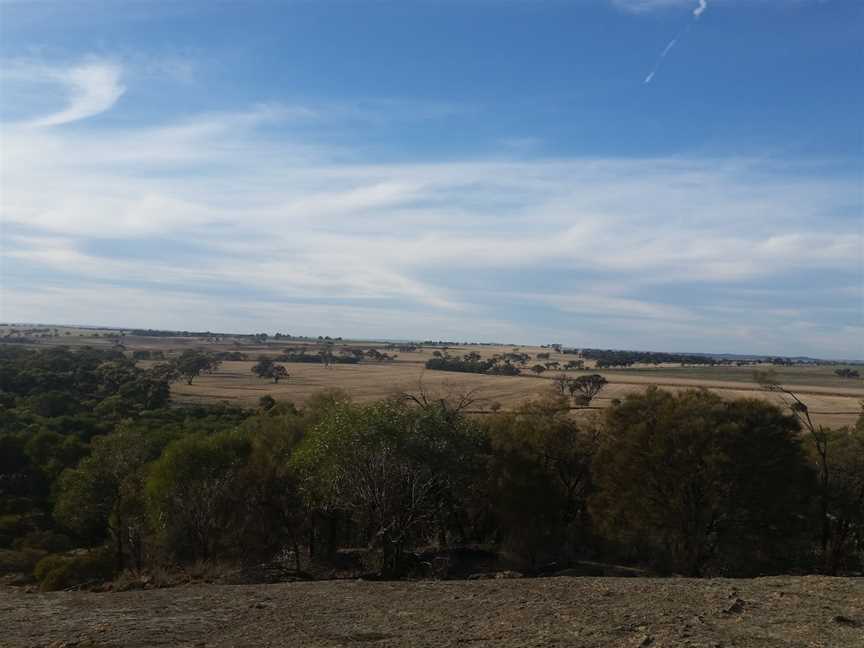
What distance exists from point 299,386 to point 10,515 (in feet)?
247

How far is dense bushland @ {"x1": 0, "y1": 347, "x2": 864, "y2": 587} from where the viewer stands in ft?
82.5

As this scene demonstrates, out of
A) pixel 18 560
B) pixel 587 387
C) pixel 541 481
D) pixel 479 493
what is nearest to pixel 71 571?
pixel 18 560

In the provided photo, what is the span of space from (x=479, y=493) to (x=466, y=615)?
1686 centimetres

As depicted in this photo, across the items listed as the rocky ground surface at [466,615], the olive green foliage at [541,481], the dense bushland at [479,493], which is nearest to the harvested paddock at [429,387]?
the olive green foliage at [541,481]

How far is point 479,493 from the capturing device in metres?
31.3

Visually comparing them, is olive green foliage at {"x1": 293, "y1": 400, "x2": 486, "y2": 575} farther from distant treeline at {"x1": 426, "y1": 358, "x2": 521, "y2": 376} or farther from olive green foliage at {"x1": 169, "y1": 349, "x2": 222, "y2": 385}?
distant treeline at {"x1": 426, "y1": 358, "x2": 521, "y2": 376}

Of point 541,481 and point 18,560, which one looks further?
point 541,481

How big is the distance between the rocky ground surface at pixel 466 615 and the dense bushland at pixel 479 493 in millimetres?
7020

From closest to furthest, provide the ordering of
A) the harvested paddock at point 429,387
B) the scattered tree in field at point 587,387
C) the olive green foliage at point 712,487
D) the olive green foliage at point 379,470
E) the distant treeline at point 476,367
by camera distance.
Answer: the olive green foliage at point 379,470, the olive green foliage at point 712,487, the harvested paddock at point 429,387, the scattered tree in field at point 587,387, the distant treeline at point 476,367

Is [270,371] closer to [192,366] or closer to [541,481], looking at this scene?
[192,366]

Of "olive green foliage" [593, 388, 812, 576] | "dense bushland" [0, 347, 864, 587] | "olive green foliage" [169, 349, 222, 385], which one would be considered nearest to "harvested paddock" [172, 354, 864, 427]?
"olive green foliage" [169, 349, 222, 385]

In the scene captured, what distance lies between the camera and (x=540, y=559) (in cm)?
2944

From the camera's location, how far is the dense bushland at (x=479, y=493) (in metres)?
25.2

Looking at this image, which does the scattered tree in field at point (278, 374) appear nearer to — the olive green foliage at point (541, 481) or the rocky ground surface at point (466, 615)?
the olive green foliage at point (541, 481)
